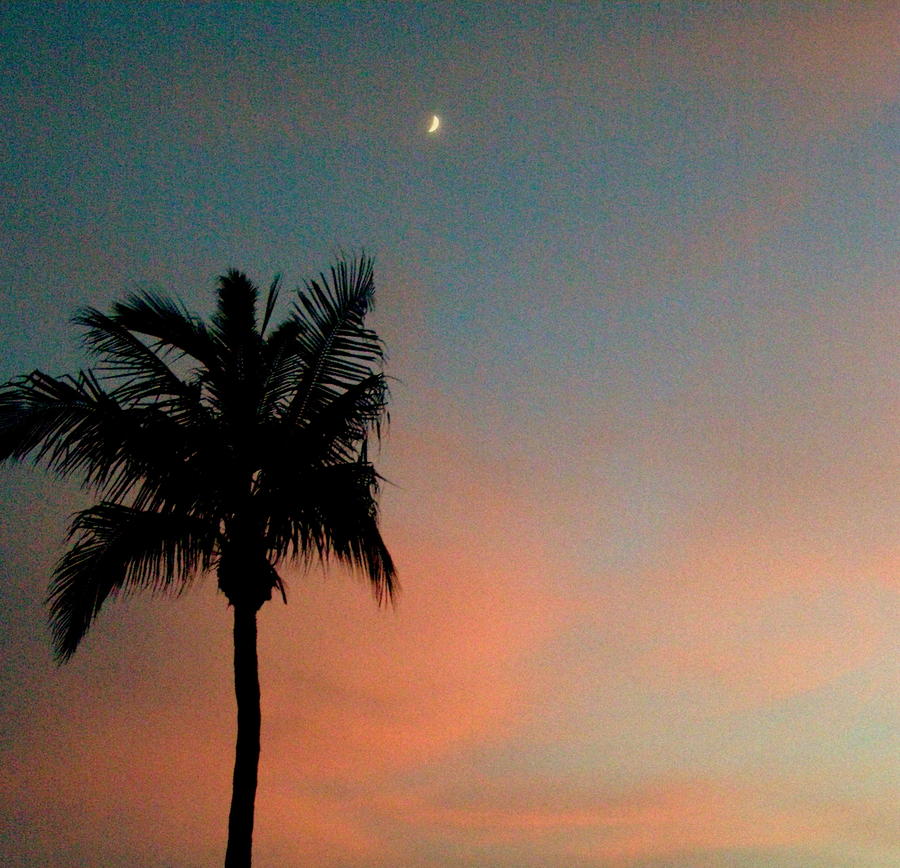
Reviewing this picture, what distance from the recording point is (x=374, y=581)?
17.6m

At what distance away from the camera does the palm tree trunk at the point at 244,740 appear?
49.1ft

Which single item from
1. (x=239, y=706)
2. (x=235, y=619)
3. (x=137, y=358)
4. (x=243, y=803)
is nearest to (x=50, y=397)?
(x=137, y=358)

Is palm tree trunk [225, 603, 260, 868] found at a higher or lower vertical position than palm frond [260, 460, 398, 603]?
lower

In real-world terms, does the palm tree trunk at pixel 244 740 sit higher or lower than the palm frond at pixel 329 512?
lower

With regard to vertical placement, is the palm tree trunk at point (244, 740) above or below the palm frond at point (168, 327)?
below

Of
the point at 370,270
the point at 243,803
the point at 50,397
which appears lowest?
the point at 243,803

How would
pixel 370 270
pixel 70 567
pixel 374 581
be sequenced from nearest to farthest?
pixel 70 567 → pixel 374 581 → pixel 370 270

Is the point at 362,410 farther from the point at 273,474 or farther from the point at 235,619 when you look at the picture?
the point at 235,619

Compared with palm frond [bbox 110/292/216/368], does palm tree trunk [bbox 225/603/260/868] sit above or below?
below

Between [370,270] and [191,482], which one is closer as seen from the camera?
[191,482]

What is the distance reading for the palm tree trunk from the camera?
589 inches

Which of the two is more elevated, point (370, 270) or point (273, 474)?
point (370, 270)

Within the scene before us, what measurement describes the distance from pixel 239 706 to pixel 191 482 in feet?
Result: 11.2

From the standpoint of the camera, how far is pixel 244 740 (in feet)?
51.6
